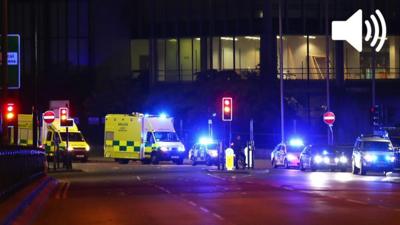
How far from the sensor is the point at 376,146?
36.2m

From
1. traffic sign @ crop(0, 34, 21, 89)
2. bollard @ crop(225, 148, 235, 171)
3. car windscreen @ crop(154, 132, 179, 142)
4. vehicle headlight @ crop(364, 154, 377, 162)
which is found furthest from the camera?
car windscreen @ crop(154, 132, 179, 142)

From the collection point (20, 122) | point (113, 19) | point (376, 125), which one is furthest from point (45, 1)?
point (376, 125)

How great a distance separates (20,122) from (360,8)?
33.0m

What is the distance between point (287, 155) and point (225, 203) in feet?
83.1

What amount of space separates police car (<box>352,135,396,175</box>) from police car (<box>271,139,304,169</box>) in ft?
28.0

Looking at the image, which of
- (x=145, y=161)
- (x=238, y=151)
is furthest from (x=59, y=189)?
(x=145, y=161)

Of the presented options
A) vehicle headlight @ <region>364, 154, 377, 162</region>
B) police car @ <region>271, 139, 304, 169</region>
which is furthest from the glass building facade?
vehicle headlight @ <region>364, 154, 377, 162</region>

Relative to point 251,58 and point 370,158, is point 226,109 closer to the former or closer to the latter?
point 370,158

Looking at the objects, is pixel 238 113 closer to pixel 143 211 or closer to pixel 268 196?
pixel 268 196

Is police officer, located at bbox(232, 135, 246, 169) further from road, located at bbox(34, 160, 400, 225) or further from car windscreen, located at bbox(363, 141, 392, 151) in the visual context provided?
road, located at bbox(34, 160, 400, 225)

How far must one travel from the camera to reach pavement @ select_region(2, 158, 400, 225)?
656 inches

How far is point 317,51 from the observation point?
7212 centimetres

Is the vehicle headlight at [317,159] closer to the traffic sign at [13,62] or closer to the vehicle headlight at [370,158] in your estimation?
the vehicle headlight at [370,158]

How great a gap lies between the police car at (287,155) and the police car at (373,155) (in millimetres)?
8529
